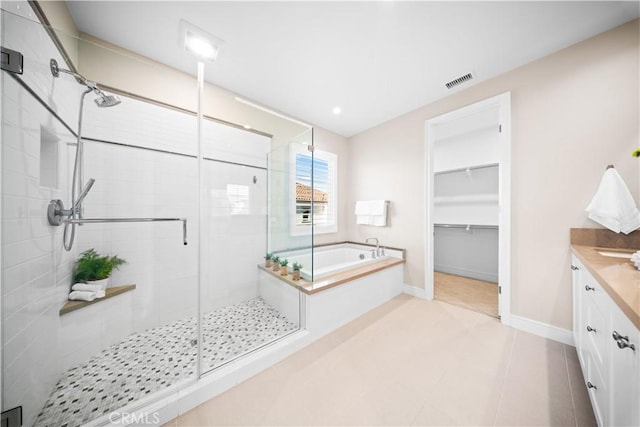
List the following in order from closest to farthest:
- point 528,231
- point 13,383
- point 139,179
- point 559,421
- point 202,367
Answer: point 13,383 → point 559,421 → point 202,367 → point 139,179 → point 528,231

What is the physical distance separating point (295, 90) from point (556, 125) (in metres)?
2.45

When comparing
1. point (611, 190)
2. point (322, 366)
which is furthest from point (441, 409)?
point (611, 190)

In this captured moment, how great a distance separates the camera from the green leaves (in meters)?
1.44

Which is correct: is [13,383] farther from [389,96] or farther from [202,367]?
[389,96]

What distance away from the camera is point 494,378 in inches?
52.2

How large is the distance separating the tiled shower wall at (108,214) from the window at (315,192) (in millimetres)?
430

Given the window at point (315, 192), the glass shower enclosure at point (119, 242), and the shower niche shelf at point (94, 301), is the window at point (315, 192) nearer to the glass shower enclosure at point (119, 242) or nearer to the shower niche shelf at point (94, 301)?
the glass shower enclosure at point (119, 242)

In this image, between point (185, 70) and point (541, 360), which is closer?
point (541, 360)

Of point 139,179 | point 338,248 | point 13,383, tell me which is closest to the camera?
point 13,383

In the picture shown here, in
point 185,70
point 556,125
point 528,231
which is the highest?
point 185,70

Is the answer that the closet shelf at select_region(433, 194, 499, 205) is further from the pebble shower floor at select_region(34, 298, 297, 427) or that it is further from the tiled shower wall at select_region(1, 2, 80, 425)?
the tiled shower wall at select_region(1, 2, 80, 425)

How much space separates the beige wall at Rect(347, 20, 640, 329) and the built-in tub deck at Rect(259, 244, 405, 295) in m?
1.28

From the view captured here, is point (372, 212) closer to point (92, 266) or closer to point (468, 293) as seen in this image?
point (468, 293)

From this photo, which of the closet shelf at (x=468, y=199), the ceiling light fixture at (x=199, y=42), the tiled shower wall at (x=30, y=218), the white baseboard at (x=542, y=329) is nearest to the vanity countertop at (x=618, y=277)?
the white baseboard at (x=542, y=329)
